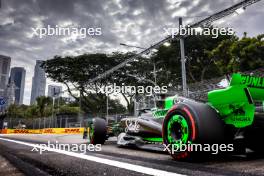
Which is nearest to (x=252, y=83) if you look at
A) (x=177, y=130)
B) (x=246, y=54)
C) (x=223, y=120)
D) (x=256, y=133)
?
(x=223, y=120)

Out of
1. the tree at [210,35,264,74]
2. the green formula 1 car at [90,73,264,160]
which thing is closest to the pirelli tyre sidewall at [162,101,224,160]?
the green formula 1 car at [90,73,264,160]

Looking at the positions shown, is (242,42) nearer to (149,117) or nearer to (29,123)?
(149,117)

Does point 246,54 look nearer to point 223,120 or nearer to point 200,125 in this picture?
point 223,120

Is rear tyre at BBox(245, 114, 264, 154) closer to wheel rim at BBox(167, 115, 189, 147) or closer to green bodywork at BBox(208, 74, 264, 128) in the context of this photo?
green bodywork at BBox(208, 74, 264, 128)

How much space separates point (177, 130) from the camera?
10.9ft

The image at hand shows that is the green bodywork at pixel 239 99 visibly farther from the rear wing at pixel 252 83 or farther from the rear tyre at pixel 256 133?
the rear tyre at pixel 256 133

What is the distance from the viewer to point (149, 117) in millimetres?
5129

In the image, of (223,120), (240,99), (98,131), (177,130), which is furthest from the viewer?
(98,131)

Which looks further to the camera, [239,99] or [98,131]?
[98,131]

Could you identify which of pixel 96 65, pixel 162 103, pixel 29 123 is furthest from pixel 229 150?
pixel 29 123

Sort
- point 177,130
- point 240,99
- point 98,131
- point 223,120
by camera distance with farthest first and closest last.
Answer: point 98,131
point 177,130
point 223,120
point 240,99

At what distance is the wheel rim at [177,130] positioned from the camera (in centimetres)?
311

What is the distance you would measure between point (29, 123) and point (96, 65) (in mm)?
15056

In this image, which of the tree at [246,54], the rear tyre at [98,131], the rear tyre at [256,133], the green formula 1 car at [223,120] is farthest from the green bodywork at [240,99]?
the tree at [246,54]
